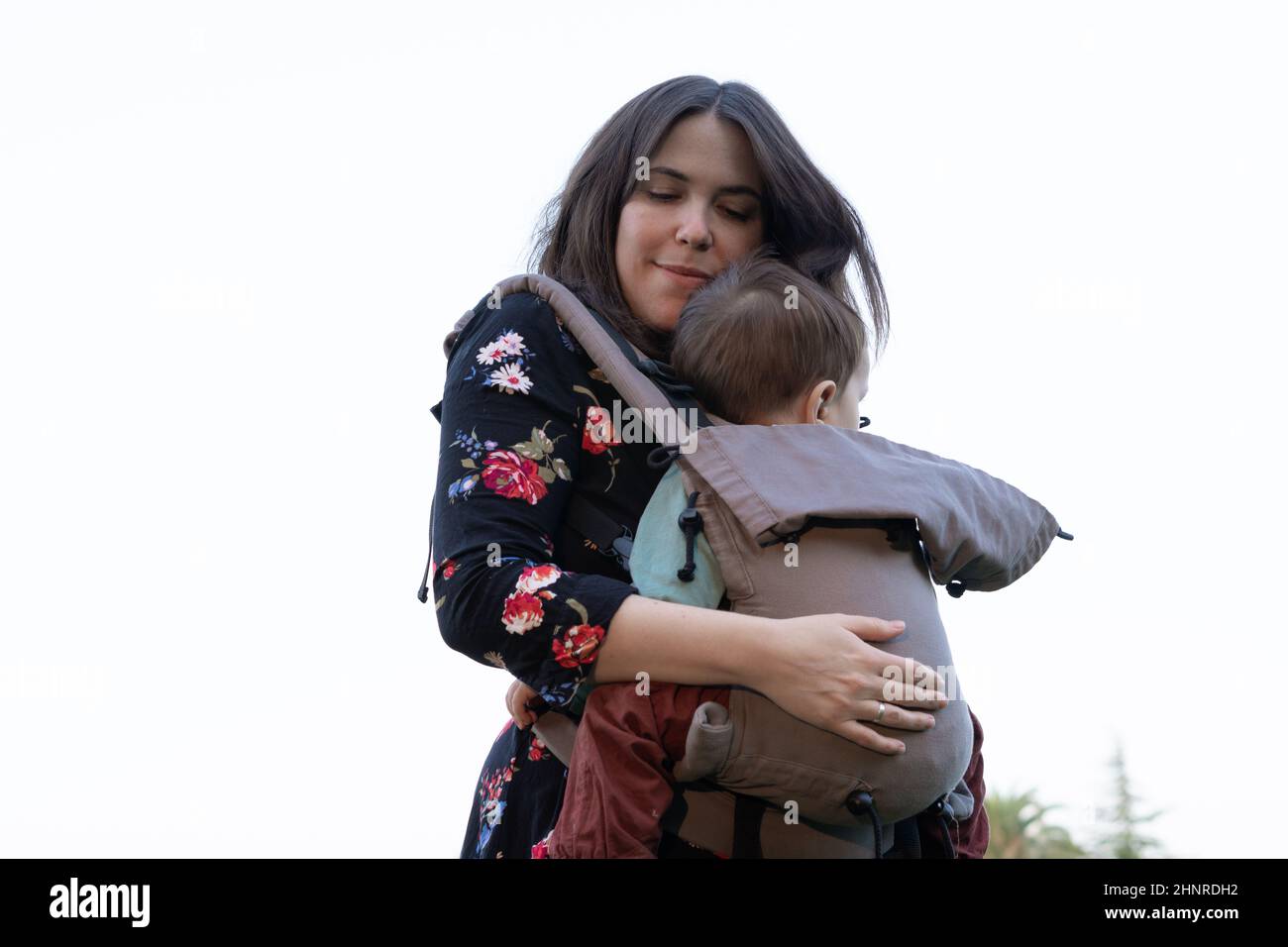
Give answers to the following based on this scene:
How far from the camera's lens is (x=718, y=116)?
3.00 meters

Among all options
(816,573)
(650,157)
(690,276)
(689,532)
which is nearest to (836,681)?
(816,573)

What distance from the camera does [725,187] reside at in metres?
2.99

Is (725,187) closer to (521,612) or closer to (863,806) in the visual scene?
(521,612)

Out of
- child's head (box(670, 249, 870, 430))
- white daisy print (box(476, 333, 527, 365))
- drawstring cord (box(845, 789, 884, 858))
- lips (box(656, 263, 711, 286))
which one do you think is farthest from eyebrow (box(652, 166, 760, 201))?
drawstring cord (box(845, 789, 884, 858))

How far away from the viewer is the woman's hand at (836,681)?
215 cm

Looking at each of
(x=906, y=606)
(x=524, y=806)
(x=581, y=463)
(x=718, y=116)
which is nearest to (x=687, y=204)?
(x=718, y=116)

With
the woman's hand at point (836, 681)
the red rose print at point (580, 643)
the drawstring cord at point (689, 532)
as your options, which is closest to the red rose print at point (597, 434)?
the drawstring cord at point (689, 532)

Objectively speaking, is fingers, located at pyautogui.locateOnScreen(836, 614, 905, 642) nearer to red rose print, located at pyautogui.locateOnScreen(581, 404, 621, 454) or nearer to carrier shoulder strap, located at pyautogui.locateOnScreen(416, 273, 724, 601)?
carrier shoulder strap, located at pyautogui.locateOnScreen(416, 273, 724, 601)

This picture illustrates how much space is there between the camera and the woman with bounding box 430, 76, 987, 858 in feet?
7.19

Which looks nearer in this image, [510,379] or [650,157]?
[510,379]

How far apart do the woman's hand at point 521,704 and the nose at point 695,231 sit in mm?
999

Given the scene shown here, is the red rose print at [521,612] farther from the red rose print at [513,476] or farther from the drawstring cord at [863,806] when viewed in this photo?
the drawstring cord at [863,806]

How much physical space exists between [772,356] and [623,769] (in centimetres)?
83

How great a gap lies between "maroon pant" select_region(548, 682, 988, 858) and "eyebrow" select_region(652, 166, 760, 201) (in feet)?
3.98
